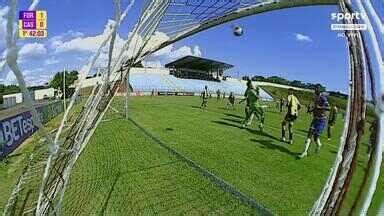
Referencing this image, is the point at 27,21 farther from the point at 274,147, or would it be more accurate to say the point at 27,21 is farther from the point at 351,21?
the point at 274,147

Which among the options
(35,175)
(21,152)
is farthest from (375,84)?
(21,152)

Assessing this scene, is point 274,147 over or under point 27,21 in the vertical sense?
under

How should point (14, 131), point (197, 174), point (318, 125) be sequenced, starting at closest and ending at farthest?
point (197, 174), point (318, 125), point (14, 131)

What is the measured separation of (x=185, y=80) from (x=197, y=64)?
3.63 m

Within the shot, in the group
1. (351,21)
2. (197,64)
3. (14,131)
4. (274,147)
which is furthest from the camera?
(197,64)

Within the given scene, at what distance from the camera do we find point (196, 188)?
617cm

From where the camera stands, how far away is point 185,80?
39844mm

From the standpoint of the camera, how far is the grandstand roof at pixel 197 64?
39909 mm

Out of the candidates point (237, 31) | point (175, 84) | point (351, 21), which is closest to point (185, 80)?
point (175, 84)

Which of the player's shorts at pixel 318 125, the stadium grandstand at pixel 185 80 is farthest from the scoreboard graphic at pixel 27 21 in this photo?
the stadium grandstand at pixel 185 80

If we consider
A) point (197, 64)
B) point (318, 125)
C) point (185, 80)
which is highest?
point (197, 64)

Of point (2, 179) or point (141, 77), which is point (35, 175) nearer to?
point (2, 179)

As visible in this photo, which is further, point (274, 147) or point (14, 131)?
point (14, 131)

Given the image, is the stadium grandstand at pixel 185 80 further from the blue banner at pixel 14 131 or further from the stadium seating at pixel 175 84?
the blue banner at pixel 14 131
